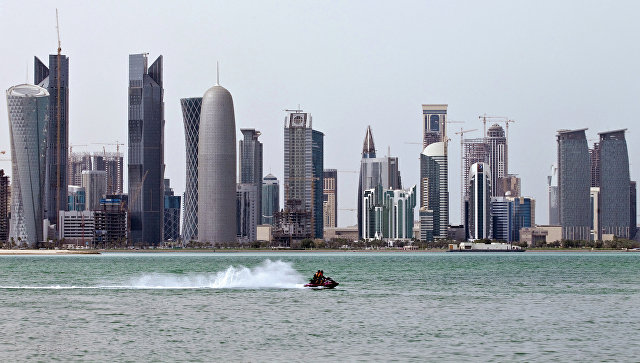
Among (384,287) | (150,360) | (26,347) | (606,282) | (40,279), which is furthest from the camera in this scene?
(40,279)

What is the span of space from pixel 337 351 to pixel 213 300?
43.1 m

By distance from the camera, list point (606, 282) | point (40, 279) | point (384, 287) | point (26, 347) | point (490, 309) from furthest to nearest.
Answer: point (40, 279)
point (606, 282)
point (384, 287)
point (490, 309)
point (26, 347)

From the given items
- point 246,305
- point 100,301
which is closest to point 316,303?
point 246,305

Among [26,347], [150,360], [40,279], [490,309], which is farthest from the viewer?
[40,279]

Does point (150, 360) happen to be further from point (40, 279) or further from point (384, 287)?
point (40, 279)

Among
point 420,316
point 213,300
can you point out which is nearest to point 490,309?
point 420,316

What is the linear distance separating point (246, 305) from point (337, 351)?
117ft

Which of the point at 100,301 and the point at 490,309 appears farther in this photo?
the point at 100,301

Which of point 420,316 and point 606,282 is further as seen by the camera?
point 606,282

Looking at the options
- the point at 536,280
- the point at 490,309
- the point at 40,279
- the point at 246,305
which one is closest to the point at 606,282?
the point at 536,280

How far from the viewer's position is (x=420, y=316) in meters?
90.4

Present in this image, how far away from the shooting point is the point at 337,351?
222 feet

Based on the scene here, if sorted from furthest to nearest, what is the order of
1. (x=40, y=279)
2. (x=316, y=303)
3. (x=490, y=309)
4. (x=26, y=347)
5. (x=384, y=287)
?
(x=40, y=279), (x=384, y=287), (x=316, y=303), (x=490, y=309), (x=26, y=347)

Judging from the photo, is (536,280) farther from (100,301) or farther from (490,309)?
(100,301)
